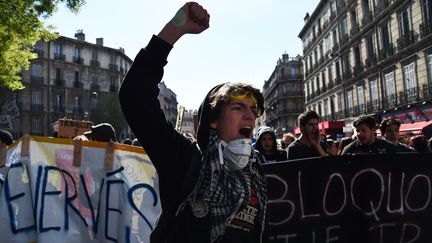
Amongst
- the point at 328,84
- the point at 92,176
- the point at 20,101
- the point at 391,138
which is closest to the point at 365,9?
the point at 328,84

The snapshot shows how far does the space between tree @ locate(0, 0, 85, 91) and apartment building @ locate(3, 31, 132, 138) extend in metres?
34.9

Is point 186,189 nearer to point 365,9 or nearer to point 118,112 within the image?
point 365,9

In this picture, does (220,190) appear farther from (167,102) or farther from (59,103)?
(167,102)

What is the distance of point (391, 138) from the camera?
629 centimetres

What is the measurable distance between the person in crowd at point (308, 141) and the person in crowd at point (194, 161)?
113 inches

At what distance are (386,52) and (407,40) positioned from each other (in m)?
3.04

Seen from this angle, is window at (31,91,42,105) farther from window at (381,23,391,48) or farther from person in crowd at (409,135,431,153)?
person in crowd at (409,135,431,153)

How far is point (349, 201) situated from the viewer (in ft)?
10.9

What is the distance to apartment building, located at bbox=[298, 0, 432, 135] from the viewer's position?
872 inches

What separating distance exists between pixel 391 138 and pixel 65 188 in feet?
15.2

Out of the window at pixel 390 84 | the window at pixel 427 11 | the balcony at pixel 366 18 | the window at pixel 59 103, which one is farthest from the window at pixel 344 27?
the window at pixel 59 103

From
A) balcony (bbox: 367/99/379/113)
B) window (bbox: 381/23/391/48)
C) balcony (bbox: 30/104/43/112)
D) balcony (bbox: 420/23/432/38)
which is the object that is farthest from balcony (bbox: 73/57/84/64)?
balcony (bbox: 420/23/432/38)

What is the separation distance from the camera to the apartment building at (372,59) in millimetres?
22141

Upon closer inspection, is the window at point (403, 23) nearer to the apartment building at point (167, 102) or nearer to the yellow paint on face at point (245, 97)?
the yellow paint on face at point (245, 97)
